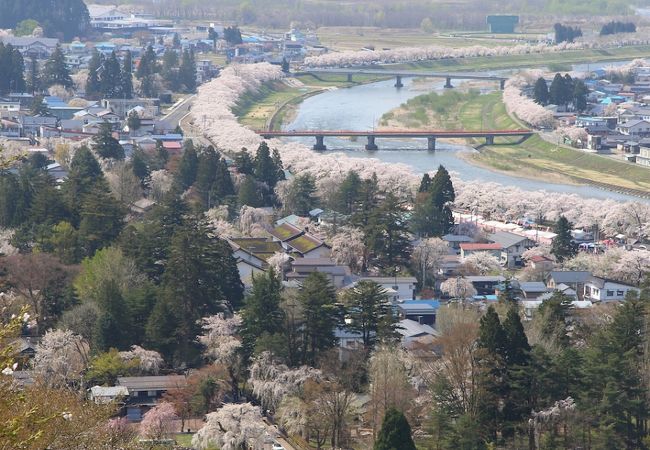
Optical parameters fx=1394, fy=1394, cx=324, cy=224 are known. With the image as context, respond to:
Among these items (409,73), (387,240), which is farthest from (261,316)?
(409,73)

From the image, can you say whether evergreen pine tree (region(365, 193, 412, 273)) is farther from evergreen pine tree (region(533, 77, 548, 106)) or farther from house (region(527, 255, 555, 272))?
evergreen pine tree (region(533, 77, 548, 106))

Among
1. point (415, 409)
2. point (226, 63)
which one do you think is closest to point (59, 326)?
point (415, 409)

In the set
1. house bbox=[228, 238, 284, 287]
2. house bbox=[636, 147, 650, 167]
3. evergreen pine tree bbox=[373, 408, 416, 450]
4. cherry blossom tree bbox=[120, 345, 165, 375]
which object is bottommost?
house bbox=[636, 147, 650, 167]

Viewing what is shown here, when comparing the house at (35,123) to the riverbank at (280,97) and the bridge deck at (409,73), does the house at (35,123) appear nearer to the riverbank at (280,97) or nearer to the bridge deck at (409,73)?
the riverbank at (280,97)

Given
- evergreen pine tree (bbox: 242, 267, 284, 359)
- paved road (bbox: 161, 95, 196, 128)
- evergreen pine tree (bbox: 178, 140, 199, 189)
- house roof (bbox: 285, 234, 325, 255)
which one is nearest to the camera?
evergreen pine tree (bbox: 242, 267, 284, 359)

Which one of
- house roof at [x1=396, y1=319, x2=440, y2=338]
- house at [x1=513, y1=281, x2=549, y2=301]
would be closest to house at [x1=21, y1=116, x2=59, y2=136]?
house at [x1=513, y1=281, x2=549, y2=301]
